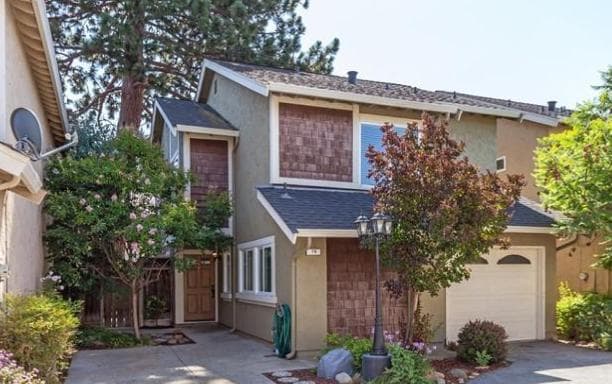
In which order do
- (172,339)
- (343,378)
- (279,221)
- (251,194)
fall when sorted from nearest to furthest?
(343,378) → (279,221) → (172,339) → (251,194)

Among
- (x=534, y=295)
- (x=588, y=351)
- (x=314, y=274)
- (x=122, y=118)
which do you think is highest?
(x=122, y=118)

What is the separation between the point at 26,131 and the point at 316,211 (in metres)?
5.51

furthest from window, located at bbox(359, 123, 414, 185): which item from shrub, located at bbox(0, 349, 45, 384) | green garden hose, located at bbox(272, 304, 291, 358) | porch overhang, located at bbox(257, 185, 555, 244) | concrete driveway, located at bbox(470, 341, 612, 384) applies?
shrub, located at bbox(0, 349, 45, 384)

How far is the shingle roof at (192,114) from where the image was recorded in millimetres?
14920

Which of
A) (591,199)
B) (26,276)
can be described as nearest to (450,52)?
(591,199)

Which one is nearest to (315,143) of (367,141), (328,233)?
(367,141)

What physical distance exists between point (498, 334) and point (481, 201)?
2837 mm

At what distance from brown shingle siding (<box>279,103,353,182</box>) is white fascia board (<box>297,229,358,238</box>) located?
2.61 meters

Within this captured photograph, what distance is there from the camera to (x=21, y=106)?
27.6 ft

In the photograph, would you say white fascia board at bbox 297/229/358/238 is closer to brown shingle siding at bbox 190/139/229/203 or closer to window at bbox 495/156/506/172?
brown shingle siding at bbox 190/139/229/203

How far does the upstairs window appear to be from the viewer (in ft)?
43.3

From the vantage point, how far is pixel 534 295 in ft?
42.4

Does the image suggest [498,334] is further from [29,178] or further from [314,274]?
[29,178]

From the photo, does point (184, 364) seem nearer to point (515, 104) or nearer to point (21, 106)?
point (21, 106)
